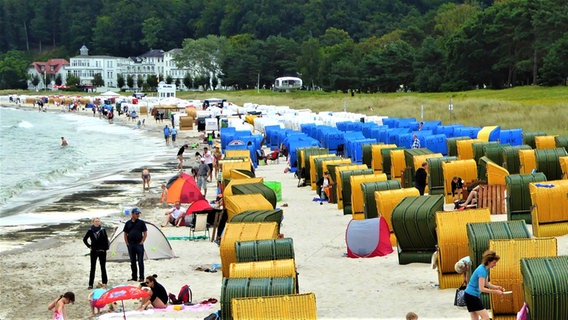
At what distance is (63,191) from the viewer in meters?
39.6

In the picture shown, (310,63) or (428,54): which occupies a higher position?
(428,54)

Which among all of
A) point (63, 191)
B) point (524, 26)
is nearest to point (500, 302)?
point (63, 191)

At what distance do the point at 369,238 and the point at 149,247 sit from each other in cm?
486

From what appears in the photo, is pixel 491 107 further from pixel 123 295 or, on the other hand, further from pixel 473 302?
pixel 473 302

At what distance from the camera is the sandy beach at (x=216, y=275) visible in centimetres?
1609

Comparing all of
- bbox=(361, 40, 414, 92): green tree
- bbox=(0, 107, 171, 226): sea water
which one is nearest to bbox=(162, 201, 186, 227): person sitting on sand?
bbox=(0, 107, 171, 226): sea water

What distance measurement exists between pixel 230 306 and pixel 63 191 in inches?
1066

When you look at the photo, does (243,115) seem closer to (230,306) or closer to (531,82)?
(531,82)

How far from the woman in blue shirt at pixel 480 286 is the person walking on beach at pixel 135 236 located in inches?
296

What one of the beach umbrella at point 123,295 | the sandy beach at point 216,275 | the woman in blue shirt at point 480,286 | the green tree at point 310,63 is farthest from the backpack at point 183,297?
the green tree at point 310,63

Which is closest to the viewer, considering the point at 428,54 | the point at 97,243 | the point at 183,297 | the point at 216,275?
the point at 183,297

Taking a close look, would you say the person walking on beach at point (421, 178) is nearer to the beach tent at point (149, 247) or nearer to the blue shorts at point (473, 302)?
the beach tent at point (149, 247)

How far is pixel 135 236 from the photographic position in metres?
18.8

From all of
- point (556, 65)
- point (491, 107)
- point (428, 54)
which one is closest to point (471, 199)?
point (491, 107)
